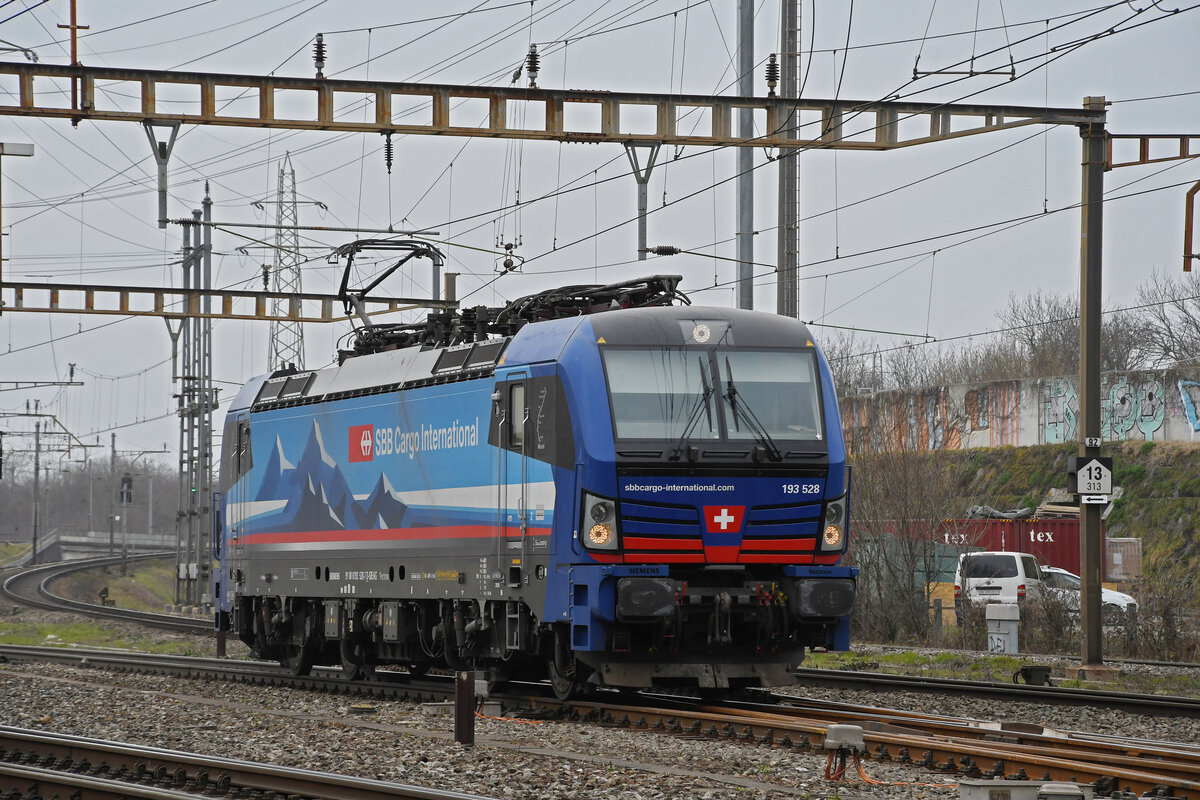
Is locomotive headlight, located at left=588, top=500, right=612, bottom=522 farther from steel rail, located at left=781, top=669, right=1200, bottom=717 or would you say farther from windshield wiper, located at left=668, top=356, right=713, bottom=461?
steel rail, located at left=781, top=669, right=1200, bottom=717

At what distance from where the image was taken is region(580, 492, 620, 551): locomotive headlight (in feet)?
48.0

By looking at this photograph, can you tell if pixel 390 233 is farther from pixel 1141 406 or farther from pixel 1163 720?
pixel 1141 406

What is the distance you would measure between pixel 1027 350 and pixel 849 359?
13.3 m

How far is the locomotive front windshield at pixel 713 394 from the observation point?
1495 centimetres

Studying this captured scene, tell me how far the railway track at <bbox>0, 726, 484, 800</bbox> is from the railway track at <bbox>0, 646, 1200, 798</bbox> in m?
3.62

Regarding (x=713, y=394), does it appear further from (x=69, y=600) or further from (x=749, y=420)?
(x=69, y=600)

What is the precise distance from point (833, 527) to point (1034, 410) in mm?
40835

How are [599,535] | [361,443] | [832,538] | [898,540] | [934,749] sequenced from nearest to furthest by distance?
[934,749] → [599,535] → [832,538] → [361,443] → [898,540]

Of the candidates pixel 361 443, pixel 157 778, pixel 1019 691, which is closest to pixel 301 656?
pixel 361 443

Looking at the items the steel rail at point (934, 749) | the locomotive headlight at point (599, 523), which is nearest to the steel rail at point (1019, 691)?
the steel rail at point (934, 749)

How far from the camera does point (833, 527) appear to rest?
15.5 m

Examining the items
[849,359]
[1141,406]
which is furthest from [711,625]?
[849,359]

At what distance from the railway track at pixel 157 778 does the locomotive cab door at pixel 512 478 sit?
4.63 metres

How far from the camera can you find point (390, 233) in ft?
86.1
